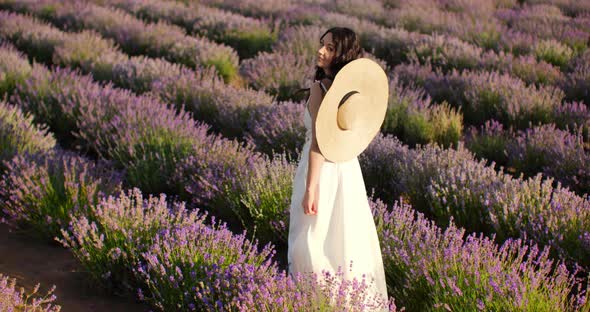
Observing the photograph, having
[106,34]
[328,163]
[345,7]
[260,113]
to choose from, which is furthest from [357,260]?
[345,7]

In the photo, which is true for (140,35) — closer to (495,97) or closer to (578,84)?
(495,97)

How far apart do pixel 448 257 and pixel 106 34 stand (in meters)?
8.67

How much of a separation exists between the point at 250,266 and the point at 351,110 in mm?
836

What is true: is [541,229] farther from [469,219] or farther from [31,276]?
[31,276]

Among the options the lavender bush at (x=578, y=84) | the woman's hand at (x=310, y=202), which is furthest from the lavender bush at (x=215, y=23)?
the woman's hand at (x=310, y=202)

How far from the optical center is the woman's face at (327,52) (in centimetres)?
274

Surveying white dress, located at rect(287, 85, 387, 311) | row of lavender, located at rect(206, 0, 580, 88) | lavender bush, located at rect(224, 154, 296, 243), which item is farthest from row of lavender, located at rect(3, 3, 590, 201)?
white dress, located at rect(287, 85, 387, 311)

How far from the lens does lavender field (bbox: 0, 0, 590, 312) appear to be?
2.94 meters

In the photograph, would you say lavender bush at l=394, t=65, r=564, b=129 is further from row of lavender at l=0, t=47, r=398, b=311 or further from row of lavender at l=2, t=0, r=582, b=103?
row of lavender at l=0, t=47, r=398, b=311

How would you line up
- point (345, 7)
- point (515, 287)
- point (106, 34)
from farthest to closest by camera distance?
point (345, 7) < point (106, 34) < point (515, 287)

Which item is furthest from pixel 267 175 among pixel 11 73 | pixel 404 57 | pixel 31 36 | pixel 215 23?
pixel 215 23

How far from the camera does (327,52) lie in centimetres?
276

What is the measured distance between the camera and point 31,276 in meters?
3.62

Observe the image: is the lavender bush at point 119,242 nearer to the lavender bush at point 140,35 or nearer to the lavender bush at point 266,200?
the lavender bush at point 266,200
